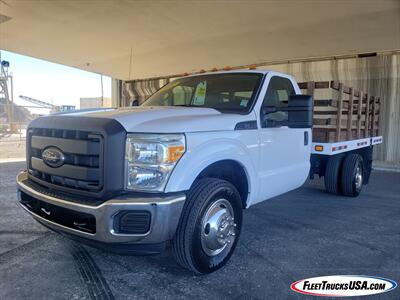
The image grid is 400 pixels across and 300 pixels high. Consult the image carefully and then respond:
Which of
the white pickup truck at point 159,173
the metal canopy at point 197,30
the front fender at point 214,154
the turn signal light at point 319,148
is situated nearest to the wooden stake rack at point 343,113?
the turn signal light at point 319,148

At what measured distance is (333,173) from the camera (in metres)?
5.75

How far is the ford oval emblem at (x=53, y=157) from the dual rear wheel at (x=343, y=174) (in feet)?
14.9

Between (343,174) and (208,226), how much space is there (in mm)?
3845

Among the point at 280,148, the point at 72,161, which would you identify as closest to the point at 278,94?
the point at 280,148

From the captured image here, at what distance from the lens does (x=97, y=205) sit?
7.80 feet

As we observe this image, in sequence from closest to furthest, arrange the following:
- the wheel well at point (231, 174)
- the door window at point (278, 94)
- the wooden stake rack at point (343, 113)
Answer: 1. the wheel well at point (231, 174)
2. the door window at point (278, 94)
3. the wooden stake rack at point (343, 113)

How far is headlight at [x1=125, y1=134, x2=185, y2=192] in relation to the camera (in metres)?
2.43

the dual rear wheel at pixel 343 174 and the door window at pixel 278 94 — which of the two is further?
the dual rear wheel at pixel 343 174

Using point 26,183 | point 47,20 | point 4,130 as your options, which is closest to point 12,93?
Result: point 4,130

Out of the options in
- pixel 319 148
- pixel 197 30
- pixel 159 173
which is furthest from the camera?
pixel 197 30

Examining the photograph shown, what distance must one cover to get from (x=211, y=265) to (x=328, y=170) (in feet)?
12.0

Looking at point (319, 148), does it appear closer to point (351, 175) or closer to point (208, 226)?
point (351, 175)

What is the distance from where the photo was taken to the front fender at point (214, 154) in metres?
2.51

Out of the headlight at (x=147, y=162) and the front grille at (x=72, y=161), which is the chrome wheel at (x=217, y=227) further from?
the front grille at (x=72, y=161)
